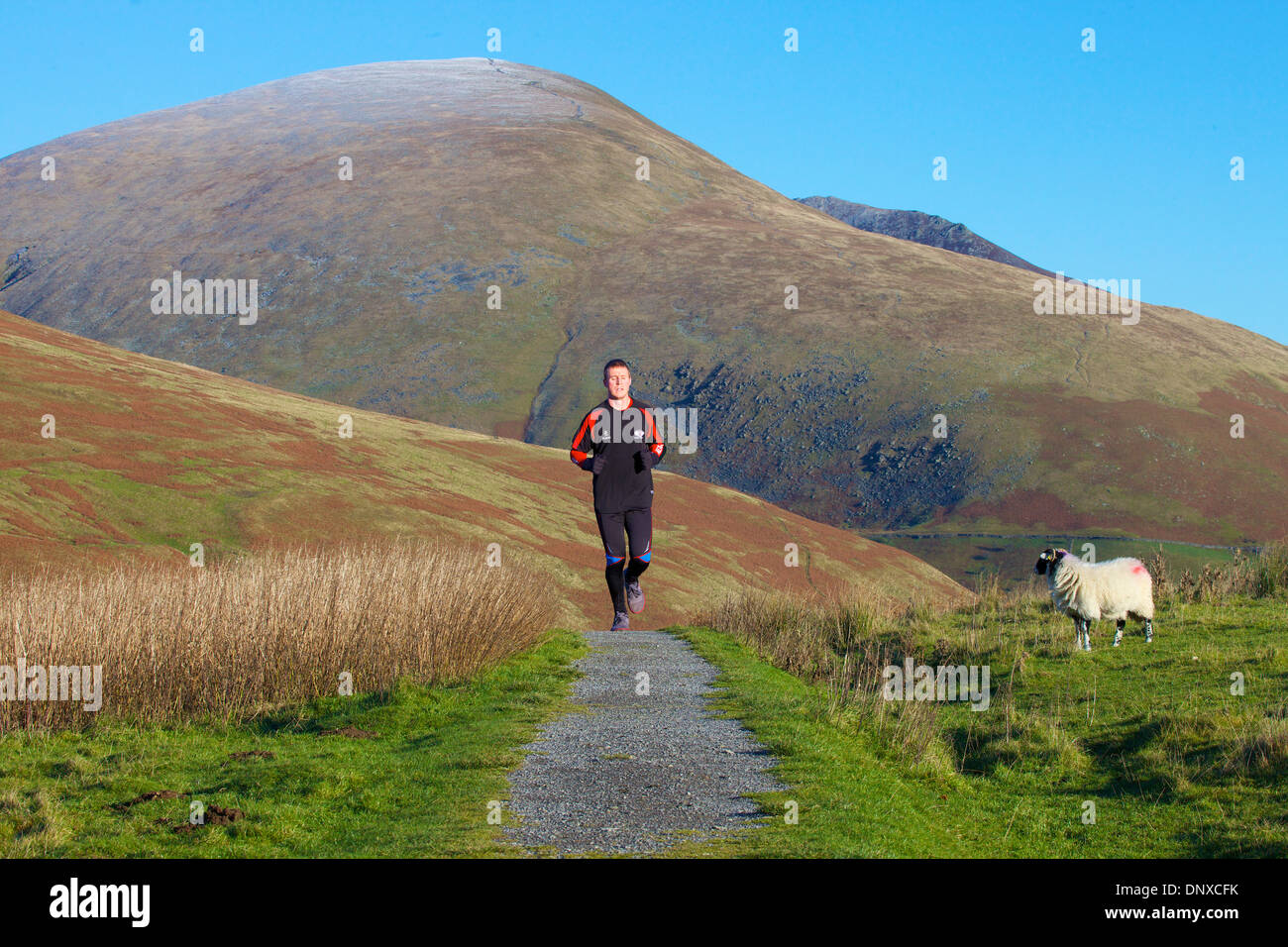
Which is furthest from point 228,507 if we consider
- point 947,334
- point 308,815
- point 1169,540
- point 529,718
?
point 947,334

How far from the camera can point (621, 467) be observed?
1184 cm

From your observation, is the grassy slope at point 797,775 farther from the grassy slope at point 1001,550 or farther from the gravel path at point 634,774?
the grassy slope at point 1001,550

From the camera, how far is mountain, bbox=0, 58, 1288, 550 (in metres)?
110

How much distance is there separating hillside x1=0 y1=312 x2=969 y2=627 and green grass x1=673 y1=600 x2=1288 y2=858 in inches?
273

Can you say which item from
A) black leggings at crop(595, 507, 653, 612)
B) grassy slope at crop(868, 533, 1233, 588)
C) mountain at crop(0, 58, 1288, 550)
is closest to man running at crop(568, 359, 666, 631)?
black leggings at crop(595, 507, 653, 612)

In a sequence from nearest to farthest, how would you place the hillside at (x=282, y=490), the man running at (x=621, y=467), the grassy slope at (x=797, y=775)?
the grassy slope at (x=797, y=775) → the man running at (x=621, y=467) → the hillside at (x=282, y=490)

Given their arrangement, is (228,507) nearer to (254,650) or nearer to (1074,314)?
(254,650)

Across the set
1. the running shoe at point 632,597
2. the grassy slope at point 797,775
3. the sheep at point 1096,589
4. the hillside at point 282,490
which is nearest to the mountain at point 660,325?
the hillside at point 282,490

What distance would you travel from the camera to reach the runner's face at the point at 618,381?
10.8m

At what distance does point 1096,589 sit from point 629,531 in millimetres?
6822

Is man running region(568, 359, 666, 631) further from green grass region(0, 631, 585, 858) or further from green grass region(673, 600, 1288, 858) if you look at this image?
green grass region(673, 600, 1288, 858)

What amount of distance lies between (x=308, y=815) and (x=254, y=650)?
4.78 m

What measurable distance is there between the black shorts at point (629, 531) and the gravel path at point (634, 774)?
1.54m

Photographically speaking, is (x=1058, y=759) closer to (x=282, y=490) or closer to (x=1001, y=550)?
(x=282, y=490)
